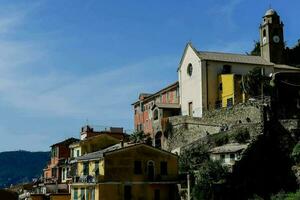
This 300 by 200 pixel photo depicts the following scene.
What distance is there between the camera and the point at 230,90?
68.2 m

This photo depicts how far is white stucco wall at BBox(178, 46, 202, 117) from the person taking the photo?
237ft

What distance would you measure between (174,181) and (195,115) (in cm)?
1684

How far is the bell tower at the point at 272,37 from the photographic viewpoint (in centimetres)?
8431

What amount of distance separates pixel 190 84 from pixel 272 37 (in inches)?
779

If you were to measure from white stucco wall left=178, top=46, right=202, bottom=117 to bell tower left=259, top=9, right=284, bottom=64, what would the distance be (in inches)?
605

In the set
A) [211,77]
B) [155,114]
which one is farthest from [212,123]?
[155,114]

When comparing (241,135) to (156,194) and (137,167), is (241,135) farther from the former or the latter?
(137,167)

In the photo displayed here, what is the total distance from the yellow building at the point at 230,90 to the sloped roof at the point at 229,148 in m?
11.8

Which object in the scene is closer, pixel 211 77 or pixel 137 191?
pixel 137 191

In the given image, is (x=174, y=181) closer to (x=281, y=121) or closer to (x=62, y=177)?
(x=281, y=121)

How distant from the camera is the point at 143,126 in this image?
86875mm

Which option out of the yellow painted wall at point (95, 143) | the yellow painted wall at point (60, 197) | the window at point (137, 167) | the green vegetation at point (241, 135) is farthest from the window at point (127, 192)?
the yellow painted wall at point (95, 143)

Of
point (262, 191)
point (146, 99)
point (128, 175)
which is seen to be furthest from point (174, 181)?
point (146, 99)

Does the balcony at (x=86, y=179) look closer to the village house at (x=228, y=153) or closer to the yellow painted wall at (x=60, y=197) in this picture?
the yellow painted wall at (x=60, y=197)
